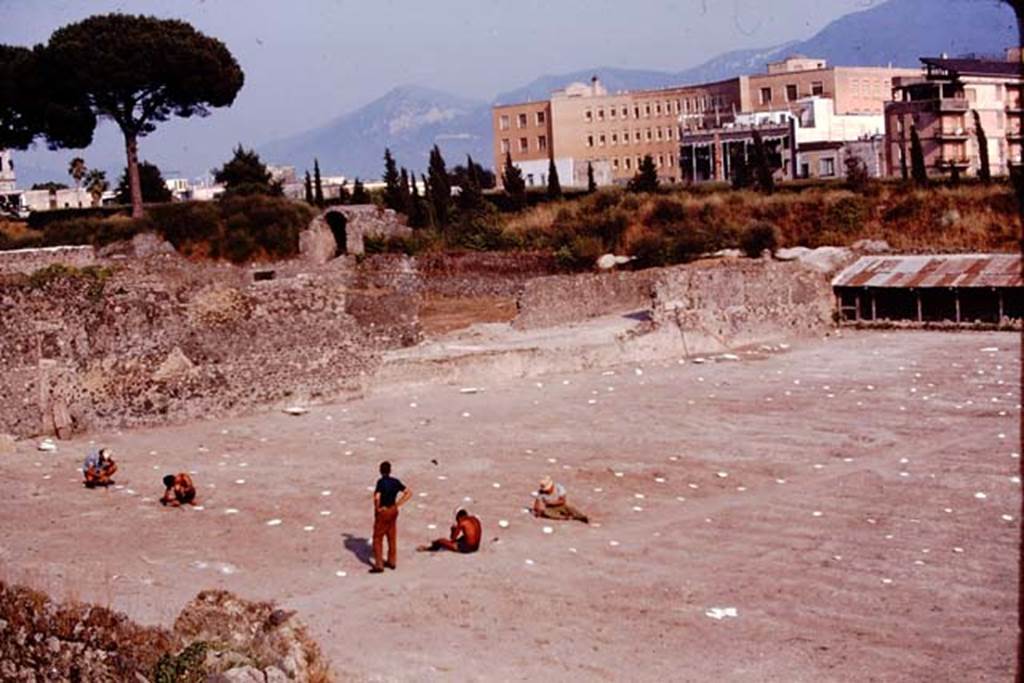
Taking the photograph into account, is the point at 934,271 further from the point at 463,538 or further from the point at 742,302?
the point at 463,538

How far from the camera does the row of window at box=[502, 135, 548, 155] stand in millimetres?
91625

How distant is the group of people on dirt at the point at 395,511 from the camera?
51.9 feet

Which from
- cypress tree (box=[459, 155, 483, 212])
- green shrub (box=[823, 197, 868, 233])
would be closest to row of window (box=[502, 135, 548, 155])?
cypress tree (box=[459, 155, 483, 212])

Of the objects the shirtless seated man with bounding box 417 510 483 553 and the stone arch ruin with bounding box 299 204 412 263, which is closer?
the shirtless seated man with bounding box 417 510 483 553

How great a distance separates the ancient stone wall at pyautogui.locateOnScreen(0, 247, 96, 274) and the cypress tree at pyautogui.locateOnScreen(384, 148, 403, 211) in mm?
17440

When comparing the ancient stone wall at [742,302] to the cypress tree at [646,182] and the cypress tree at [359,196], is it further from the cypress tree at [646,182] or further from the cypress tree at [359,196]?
the cypress tree at [359,196]

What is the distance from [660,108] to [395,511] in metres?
77.2

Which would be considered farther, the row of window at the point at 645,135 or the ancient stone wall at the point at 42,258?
the row of window at the point at 645,135

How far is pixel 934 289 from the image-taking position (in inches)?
1389

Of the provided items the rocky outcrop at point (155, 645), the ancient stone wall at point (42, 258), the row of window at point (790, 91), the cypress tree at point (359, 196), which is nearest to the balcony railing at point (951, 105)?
the row of window at point (790, 91)

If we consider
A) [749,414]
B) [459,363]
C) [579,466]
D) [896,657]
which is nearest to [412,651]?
[896,657]

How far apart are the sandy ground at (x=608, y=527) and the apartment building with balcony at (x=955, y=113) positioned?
1437 inches

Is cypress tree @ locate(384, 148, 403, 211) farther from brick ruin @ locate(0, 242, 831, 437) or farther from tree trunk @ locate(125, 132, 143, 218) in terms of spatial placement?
brick ruin @ locate(0, 242, 831, 437)

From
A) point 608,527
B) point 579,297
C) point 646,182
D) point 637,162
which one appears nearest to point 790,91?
point 637,162
